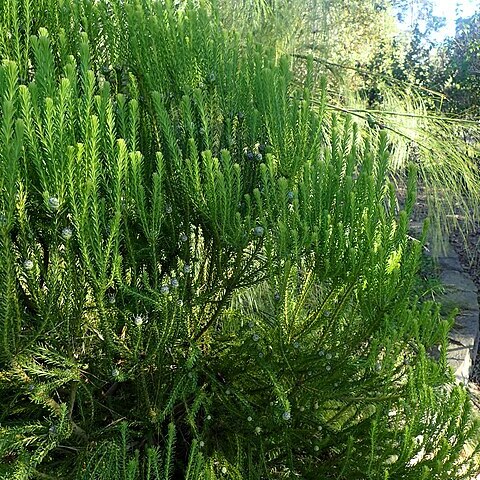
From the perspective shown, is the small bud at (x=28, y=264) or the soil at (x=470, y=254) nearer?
the small bud at (x=28, y=264)

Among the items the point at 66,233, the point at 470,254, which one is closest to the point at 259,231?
the point at 66,233

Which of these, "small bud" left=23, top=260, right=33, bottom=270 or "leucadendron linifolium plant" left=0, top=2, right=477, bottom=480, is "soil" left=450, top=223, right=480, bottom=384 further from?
"small bud" left=23, top=260, right=33, bottom=270

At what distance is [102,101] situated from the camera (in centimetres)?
128

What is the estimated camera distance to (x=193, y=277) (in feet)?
5.77

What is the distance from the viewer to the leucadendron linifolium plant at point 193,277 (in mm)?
1357

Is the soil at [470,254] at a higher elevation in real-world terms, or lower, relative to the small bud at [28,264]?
lower

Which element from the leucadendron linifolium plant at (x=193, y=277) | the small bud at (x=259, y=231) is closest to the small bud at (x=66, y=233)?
the leucadendron linifolium plant at (x=193, y=277)

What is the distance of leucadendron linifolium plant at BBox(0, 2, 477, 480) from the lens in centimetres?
136

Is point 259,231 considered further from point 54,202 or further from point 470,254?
point 470,254

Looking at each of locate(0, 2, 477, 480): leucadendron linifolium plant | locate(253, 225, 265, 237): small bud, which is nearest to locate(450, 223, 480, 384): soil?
locate(0, 2, 477, 480): leucadendron linifolium plant

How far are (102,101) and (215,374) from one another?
0.93 meters

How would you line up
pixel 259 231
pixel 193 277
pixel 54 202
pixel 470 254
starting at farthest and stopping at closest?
pixel 470 254 < pixel 193 277 < pixel 259 231 < pixel 54 202

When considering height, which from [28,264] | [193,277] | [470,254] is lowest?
[470,254]

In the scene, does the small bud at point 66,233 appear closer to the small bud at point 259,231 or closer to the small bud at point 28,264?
the small bud at point 28,264
